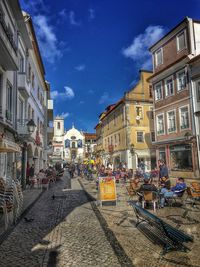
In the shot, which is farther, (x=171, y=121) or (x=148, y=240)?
(x=171, y=121)

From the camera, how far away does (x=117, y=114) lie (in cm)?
3681

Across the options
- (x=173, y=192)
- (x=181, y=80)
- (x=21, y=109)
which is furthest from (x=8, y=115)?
(x=181, y=80)

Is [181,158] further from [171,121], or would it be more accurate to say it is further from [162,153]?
[171,121]

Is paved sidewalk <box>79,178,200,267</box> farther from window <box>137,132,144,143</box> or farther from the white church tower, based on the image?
the white church tower

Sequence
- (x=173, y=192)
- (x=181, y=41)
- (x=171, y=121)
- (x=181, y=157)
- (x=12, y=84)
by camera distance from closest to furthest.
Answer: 1. (x=173, y=192)
2. (x=12, y=84)
3. (x=181, y=41)
4. (x=181, y=157)
5. (x=171, y=121)

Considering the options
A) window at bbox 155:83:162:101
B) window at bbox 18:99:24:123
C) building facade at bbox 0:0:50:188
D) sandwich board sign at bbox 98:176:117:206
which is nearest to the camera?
sandwich board sign at bbox 98:176:117:206

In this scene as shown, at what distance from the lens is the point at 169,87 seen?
23297 mm

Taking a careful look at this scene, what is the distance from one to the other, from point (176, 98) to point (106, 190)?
14.8 meters

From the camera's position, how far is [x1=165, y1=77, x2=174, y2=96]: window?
22.9 m

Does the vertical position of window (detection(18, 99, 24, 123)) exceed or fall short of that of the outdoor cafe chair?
it exceeds it

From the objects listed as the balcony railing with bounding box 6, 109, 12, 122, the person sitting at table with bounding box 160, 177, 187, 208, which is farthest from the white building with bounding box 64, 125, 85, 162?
the person sitting at table with bounding box 160, 177, 187, 208

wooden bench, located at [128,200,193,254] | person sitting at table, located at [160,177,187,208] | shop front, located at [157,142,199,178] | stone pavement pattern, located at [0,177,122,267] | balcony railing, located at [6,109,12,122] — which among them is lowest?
stone pavement pattern, located at [0,177,122,267]

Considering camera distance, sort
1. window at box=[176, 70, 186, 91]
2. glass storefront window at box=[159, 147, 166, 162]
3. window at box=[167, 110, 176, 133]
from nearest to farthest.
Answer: window at box=[176, 70, 186, 91] < window at box=[167, 110, 176, 133] < glass storefront window at box=[159, 147, 166, 162]

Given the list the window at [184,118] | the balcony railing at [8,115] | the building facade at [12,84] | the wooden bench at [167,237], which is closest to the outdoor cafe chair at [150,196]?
the wooden bench at [167,237]
